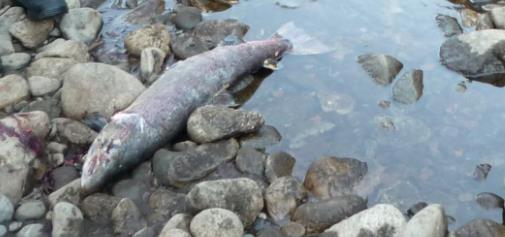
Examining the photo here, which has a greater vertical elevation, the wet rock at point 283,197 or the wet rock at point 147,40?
the wet rock at point 147,40

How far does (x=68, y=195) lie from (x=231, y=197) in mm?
1569

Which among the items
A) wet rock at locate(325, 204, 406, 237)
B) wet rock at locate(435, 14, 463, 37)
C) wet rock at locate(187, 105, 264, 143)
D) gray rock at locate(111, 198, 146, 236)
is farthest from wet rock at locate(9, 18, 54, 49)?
wet rock at locate(435, 14, 463, 37)

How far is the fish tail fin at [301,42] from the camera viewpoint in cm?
824

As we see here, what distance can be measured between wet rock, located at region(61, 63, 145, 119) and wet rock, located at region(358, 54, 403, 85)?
2.90m

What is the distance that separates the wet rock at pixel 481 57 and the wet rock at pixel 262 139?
8.47 feet

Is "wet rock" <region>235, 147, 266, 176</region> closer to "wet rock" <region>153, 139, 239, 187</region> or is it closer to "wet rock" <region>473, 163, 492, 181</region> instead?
"wet rock" <region>153, 139, 239, 187</region>

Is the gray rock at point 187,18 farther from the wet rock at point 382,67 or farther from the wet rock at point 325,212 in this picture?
the wet rock at point 325,212

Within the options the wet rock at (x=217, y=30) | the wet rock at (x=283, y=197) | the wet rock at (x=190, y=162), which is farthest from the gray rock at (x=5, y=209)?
the wet rock at (x=217, y=30)

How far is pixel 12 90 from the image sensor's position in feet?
23.1

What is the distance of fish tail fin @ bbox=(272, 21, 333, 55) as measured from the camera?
27.0ft

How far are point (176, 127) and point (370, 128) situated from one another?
2.21 meters

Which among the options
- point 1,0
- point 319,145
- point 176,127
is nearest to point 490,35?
point 319,145

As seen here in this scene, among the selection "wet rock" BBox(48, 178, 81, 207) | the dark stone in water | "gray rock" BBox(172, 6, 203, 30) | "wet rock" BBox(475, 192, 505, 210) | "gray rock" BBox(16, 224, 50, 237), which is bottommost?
the dark stone in water

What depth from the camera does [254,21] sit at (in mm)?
8930
